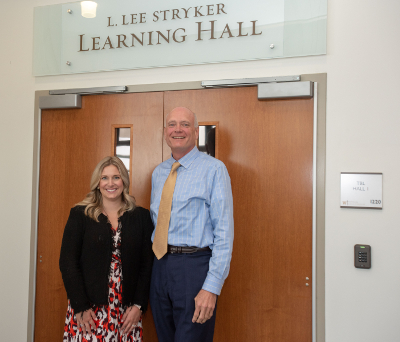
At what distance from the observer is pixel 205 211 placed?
170 centimetres

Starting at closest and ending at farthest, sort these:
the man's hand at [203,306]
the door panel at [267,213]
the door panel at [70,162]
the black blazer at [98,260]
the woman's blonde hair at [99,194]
A: 1. the man's hand at [203,306]
2. the black blazer at [98,260]
3. the woman's blonde hair at [99,194]
4. the door panel at [267,213]
5. the door panel at [70,162]

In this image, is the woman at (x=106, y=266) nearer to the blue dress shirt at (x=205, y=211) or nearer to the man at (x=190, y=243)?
the man at (x=190, y=243)

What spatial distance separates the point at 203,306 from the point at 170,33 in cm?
160

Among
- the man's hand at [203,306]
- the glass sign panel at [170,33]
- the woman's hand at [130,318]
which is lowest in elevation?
the woman's hand at [130,318]

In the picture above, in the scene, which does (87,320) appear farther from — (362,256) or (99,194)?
(362,256)

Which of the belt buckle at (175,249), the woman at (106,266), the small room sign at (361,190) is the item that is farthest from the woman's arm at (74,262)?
the small room sign at (361,190)

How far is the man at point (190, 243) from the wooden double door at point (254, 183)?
1.20 feet

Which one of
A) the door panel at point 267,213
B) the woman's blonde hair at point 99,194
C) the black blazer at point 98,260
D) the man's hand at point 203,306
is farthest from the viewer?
the door panel at point 267,213

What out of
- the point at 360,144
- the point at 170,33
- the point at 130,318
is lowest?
the point at 130,318

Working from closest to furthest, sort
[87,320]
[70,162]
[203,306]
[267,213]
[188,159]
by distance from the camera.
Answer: [203,306], [87,320], [188,159], [267,213], [70,162]

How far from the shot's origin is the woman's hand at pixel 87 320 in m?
1.68

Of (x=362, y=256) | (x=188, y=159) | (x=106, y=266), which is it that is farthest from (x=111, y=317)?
(x=362, y=256)

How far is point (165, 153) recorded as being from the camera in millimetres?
2211

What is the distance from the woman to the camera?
1684 millimetres
